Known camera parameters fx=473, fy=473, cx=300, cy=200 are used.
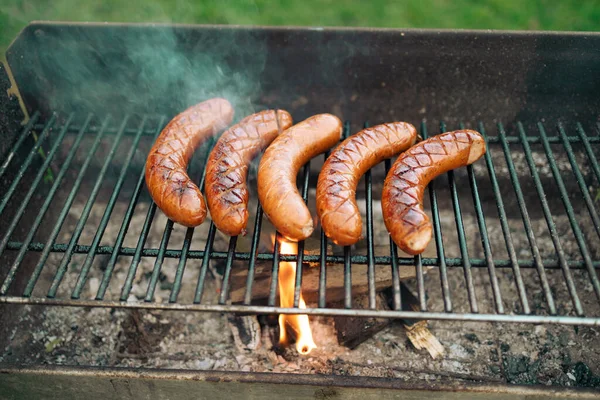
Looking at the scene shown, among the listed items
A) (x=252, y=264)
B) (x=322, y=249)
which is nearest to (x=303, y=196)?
(x=322, y=249)

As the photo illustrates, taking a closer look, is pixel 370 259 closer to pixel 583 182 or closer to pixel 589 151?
pixel 583 182

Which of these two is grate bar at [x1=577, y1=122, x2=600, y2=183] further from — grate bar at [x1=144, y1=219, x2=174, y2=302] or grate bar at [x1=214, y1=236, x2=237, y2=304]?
grate bar at [x1=144, y1=219, x2=174, y2=302]

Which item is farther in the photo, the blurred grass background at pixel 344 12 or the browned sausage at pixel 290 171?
the blurred grass background at pixel 344 12

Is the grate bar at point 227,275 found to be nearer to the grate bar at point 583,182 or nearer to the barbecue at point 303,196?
the barbecue at point 303,196

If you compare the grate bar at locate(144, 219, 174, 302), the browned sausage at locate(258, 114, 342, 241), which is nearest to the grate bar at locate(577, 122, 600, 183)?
the browned sausage at locate(258, 114, 342, 241)

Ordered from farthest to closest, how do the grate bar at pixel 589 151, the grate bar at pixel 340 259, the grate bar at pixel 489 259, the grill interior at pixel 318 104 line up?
1. the grill interior at pixel 318 104
2. the grate bar at pixel 589 151
3. the grate bar at pixel 340 259
4. the grate bar at pixel 489 259

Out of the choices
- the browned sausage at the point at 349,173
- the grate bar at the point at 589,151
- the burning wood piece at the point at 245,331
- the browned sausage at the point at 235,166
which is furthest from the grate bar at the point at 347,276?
the grate bar at the point at 589,151
